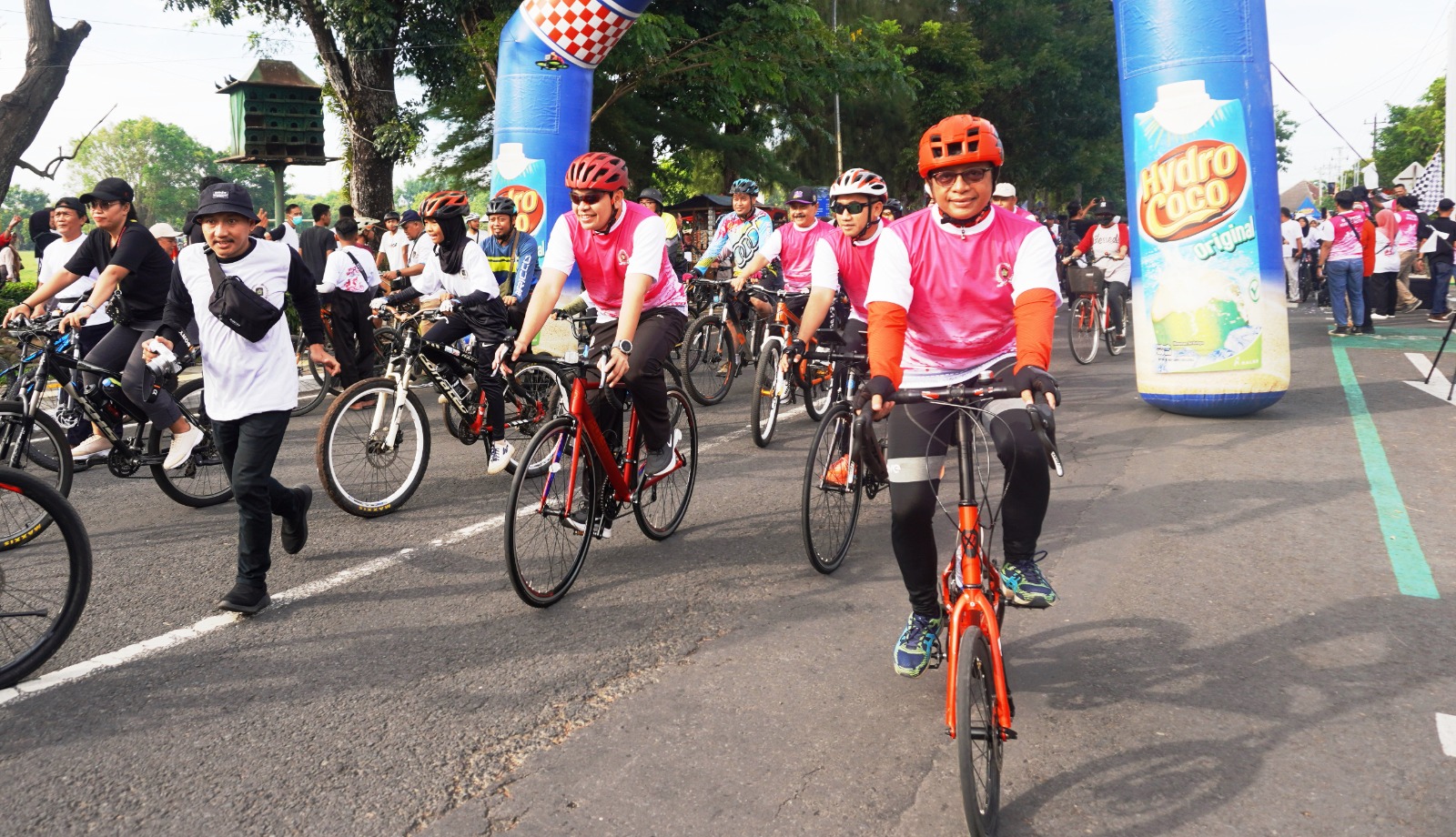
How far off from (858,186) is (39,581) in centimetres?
479

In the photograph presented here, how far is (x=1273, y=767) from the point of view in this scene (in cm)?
317

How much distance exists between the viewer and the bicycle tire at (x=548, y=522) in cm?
441

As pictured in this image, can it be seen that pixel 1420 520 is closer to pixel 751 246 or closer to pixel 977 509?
pixel 977 509

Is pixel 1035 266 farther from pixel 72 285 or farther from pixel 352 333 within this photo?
pixel 352 333

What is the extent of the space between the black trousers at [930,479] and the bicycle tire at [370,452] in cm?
376

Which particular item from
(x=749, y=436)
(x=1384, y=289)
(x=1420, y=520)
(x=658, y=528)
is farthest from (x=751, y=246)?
(x=1384, y=289)

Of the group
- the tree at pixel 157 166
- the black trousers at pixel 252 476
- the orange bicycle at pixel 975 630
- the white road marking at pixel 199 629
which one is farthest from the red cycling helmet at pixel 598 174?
the tree at pixel 157 166

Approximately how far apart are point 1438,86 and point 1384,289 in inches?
2887

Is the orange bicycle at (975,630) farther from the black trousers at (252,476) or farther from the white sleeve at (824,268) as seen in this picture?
the black trousers at (252,476)

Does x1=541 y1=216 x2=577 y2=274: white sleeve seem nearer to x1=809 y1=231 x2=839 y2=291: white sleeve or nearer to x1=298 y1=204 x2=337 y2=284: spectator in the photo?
x1=809 y1=231 x2=839 y2=291: white sleeve

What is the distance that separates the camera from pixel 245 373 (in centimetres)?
478

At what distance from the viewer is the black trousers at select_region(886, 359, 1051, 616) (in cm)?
331

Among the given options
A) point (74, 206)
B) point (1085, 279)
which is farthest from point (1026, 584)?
point (1085, 279)

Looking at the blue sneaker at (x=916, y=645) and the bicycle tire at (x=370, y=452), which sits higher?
the bicycle tire at (x=370, y=452)
